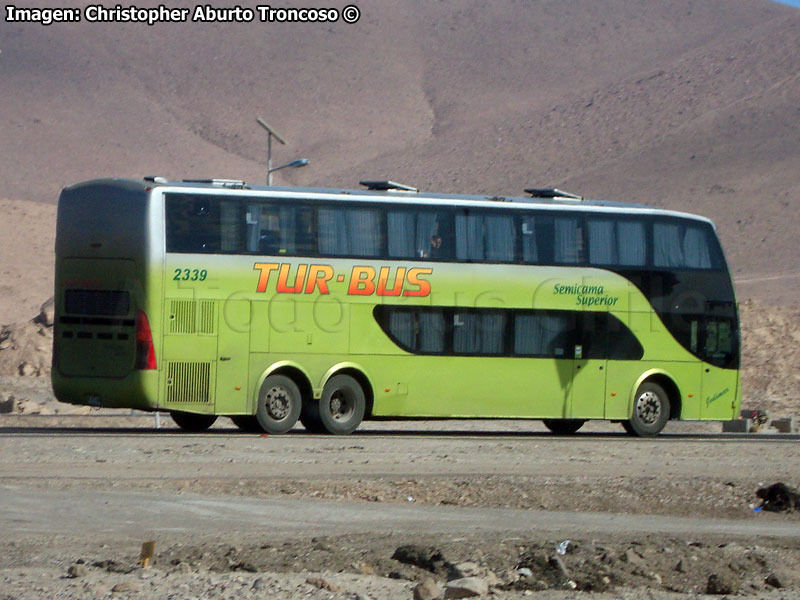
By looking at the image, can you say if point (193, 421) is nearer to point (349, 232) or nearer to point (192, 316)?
point (192, 316)

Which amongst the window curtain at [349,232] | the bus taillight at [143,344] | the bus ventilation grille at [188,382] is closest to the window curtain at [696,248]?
the window curtain at [349,232]

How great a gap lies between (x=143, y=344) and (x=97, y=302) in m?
1.04

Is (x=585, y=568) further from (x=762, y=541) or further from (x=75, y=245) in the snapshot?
(x=75, y=245)

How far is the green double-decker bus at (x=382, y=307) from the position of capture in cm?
2212

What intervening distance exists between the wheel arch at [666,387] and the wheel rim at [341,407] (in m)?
5.13

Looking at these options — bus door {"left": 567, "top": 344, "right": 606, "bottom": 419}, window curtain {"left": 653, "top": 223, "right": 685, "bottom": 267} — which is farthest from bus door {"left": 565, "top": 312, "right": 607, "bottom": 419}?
window curtain {"left": 653, "top": 223, "right": 685, "bottom": 267}

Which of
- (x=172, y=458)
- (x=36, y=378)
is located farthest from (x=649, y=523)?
(x=36, y=378)

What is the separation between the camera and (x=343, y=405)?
Answer: 77.8 ft

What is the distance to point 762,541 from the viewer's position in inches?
495

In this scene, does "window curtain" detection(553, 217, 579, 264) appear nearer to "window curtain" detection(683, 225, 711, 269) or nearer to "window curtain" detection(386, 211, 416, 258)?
"window curtain" detection(683, 225, 711, 269)

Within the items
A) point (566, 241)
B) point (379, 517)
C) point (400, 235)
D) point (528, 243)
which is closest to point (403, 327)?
point (400, 235)

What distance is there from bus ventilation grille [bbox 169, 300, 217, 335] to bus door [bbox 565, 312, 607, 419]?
6.47m

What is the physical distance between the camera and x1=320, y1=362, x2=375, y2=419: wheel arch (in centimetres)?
2345

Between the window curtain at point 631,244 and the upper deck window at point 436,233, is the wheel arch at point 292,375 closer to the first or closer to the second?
the upper deck window at point 436,233
